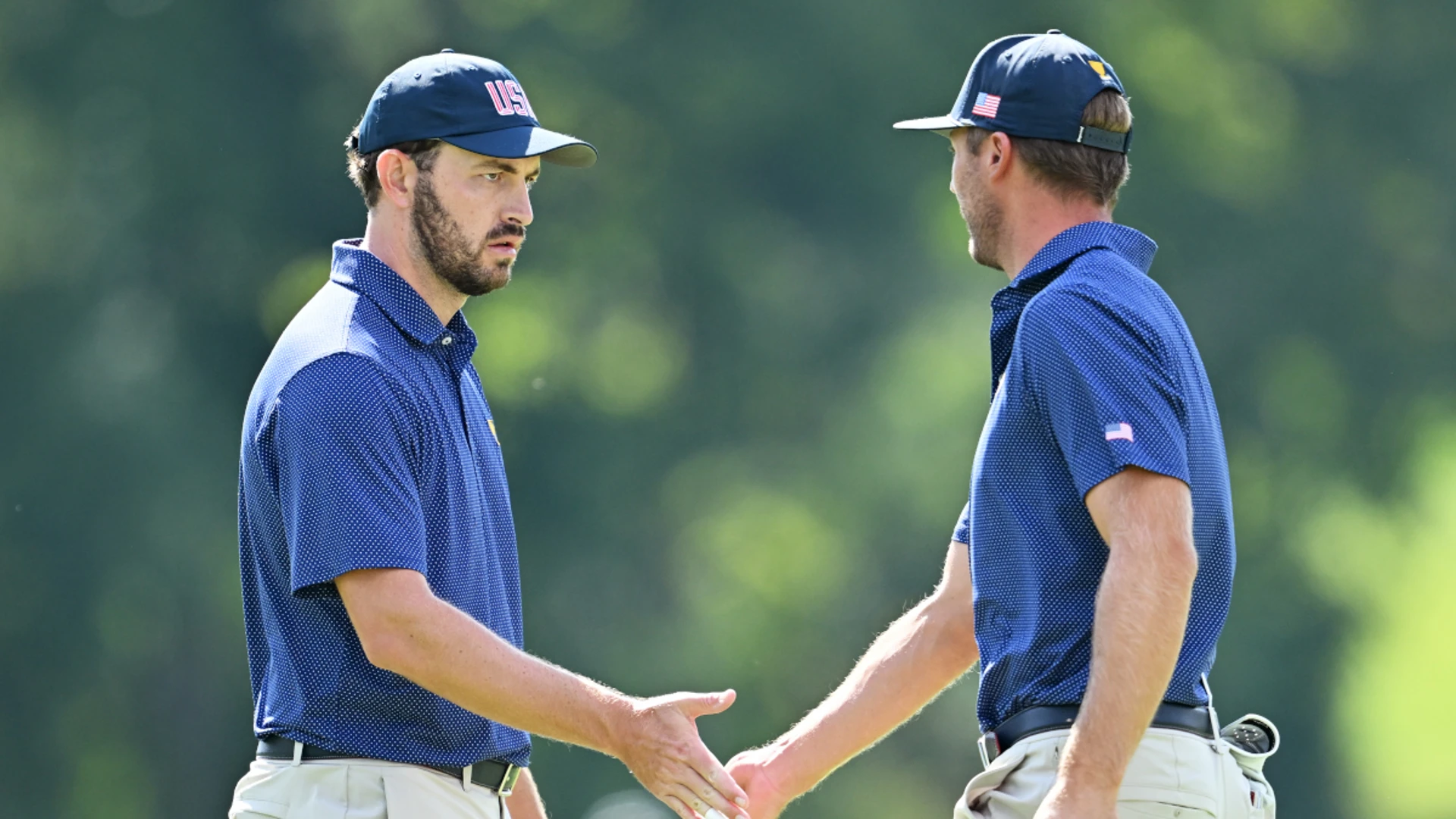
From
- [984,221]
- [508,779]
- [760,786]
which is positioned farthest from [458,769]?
[984,221]

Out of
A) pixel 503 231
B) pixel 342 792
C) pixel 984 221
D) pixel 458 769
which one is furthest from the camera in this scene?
pixel 503 231

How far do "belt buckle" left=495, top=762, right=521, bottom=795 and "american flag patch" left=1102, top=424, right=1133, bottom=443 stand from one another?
1.30 m

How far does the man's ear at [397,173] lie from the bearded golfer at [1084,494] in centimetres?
106

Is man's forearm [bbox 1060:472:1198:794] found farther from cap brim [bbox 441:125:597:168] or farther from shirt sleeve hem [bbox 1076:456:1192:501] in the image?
cap brim [bbox 441:125:597:168]

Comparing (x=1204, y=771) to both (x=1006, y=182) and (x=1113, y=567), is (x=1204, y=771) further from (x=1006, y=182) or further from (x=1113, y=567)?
(x=1006, y=182)

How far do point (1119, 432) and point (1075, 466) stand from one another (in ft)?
0.32

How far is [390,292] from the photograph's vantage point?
3.65m

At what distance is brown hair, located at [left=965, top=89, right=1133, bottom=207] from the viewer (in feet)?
12.0

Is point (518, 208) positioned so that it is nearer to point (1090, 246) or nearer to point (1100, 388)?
point (1090, 246)

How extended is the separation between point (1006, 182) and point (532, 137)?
0.94 m

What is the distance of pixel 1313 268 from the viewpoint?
1502cm

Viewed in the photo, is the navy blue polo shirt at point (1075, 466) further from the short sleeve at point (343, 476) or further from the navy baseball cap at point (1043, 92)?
the short sleeve at point (343, 476)

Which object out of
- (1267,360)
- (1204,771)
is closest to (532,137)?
(1204,771)

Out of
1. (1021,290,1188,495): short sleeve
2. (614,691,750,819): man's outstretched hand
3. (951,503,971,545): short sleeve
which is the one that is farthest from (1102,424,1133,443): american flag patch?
(614,691,750,819): man's outstretched hand
